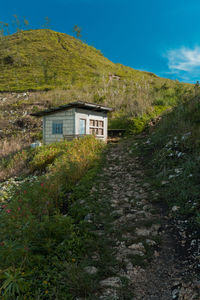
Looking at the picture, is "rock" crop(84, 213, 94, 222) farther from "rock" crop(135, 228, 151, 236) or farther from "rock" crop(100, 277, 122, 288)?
"rock" crop(100, 277, 122, 288)

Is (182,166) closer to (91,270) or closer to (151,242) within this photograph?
(151,242)

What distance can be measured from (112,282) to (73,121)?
12582 mm

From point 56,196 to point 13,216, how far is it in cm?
150

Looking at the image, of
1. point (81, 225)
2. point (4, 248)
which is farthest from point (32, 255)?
point (81, 225)

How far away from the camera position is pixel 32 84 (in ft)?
133

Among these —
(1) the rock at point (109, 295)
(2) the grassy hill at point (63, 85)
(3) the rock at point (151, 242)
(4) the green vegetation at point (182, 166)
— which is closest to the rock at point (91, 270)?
(1) the rock at point (109, 295)

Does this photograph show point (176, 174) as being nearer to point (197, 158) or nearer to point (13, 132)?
point (197, 158)

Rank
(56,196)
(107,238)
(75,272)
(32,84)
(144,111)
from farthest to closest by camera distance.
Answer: (32,84), (144,111), (56,196), (107,238), (75,272)

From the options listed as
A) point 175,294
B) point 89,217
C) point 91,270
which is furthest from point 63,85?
point 175,294

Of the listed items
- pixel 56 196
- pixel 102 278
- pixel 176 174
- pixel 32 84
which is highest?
pixel 32 84

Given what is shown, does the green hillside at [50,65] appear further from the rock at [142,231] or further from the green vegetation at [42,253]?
the rock at [142,231]

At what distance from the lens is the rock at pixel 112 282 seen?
227cm

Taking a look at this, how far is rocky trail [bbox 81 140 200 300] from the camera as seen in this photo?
216 centimetres

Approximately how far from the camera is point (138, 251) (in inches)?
112
